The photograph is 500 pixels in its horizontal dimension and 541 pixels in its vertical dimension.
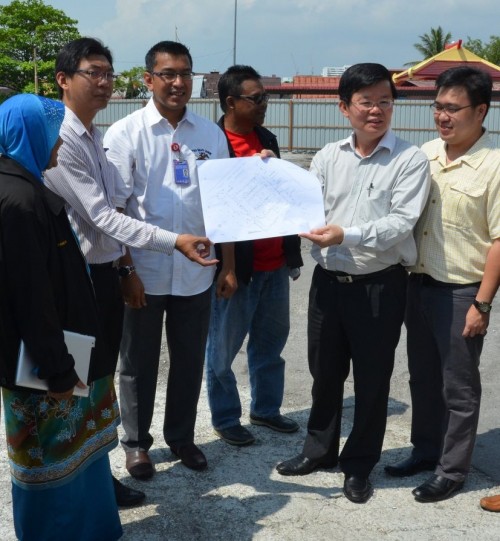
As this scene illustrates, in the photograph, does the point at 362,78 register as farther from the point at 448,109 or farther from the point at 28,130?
the point at 28,130

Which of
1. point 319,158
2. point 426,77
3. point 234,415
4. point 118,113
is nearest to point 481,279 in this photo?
point 319,158

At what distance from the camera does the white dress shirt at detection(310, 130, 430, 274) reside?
134 inches

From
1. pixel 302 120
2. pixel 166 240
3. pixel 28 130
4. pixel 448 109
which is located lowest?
pixel 166 240

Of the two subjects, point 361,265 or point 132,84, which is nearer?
point 361,265

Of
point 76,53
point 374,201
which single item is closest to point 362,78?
point 374,201

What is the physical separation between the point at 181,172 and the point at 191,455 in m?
1.52

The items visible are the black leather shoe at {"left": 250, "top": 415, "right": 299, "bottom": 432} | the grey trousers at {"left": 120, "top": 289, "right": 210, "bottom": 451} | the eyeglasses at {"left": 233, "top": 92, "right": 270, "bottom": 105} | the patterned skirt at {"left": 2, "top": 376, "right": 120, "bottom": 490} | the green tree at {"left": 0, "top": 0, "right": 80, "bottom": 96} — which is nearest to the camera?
the patterned skirt at {"left": 2, "top": 376, "right": 120, "bottom": 490}

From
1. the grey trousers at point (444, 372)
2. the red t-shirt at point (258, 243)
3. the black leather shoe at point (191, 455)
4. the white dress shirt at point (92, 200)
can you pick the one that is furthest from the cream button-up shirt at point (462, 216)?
the black leather shoe at point (191, 455)

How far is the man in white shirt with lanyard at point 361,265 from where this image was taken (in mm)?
3428

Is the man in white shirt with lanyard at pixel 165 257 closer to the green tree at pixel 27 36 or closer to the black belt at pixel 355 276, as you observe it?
the black belt at pixel 355 276

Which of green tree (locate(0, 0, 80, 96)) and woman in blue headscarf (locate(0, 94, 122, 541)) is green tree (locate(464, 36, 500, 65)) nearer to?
green tree (locate(0, 0, 80, 96))

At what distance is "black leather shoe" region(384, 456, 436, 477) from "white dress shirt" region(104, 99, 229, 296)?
A: 141 centimetres

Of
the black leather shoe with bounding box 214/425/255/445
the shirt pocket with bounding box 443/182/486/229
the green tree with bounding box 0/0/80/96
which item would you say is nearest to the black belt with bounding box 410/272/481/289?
the shirt pocket with bounding box 443/182/486/229

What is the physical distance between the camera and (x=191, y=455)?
403 cm
